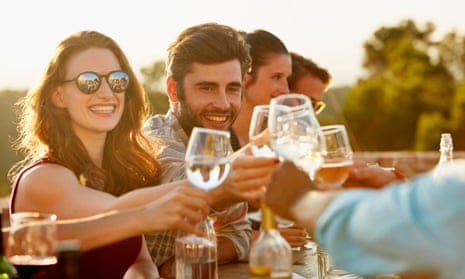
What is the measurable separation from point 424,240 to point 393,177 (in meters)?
1.28

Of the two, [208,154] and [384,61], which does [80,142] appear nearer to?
[208,154]

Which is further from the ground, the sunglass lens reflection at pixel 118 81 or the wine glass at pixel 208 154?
the sunglass lens reflection at pixel 118 81

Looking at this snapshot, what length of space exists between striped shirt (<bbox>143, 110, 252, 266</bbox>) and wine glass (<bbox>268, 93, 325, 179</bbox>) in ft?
3.28

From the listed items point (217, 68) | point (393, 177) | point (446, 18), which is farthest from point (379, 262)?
point (446, 18)

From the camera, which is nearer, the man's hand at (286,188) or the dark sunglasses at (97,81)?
the man's hand at (286,188)

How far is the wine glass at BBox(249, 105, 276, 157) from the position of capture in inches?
101

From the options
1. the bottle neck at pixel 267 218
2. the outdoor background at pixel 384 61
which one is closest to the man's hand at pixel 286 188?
the bottle neck at pixel 267 218

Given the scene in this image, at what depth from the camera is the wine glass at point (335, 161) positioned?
2.54 metres

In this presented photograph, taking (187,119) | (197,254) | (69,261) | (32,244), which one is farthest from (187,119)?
(69,261)

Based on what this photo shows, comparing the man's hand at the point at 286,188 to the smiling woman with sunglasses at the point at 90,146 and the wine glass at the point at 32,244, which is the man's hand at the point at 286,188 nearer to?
the wine glass at the point at 32,244

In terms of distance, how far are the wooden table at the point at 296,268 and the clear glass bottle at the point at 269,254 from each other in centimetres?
74

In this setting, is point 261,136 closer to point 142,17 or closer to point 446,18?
point 142,17

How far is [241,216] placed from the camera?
3750mm

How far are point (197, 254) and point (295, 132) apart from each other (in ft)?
1.75
